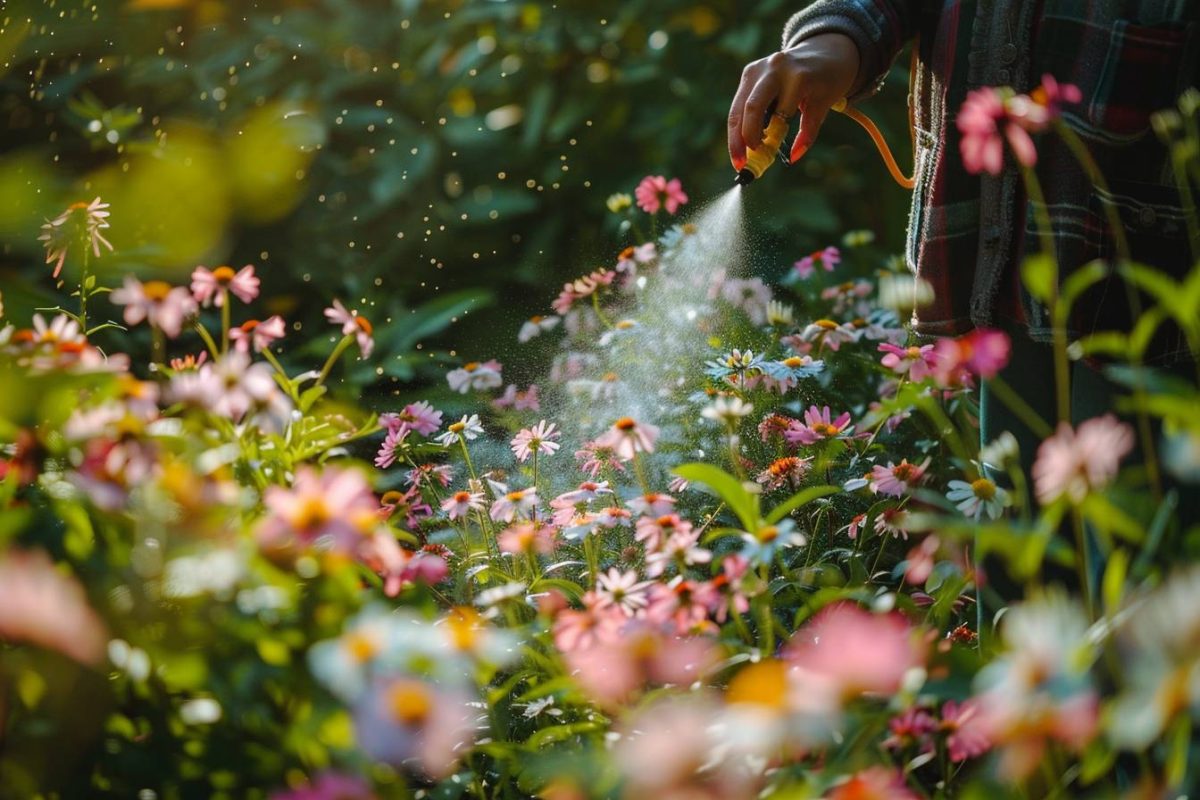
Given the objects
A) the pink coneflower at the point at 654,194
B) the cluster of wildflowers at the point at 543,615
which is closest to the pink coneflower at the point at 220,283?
the cluster of wildflowers at the point at 543,615

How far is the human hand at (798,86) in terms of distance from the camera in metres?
1.12

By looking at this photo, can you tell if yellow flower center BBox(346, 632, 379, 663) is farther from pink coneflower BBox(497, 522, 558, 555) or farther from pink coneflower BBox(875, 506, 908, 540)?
pink coneflower BBox(875, 506, 908, 540)

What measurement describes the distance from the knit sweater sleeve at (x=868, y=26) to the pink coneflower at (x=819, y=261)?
2.16ft

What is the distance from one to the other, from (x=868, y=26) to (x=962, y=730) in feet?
2.31

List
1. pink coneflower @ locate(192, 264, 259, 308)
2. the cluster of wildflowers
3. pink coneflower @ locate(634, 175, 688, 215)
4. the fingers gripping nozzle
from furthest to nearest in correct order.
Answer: pink coneflower @ locate(634, 175, 688, 215), the fingers gripping nozzle, pink coneflower @ locate(192, 264, 259, 308), the cluster of wildflowers

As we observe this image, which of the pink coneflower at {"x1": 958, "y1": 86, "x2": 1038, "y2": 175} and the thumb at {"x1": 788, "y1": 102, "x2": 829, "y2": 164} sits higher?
the pink coneflower at {"x1": 958, "y1": 86, "x2": 1038, "y2": 175}

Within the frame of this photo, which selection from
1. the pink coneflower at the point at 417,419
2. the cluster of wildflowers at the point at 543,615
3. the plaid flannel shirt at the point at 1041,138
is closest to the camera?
the cluster of wildflowers at the point at 543,615

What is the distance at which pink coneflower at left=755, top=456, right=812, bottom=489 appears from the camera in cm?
141

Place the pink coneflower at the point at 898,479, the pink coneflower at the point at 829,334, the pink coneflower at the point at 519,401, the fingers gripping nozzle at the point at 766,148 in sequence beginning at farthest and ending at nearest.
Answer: the pink coneflower at the point at 519,401
the pink coneflower at the point at 829,334
the pink coneflower at the point at 898,479
the fingers gripping nozzle at the point at 766,148

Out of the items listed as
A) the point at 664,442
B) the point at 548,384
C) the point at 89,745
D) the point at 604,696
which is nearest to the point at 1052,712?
the point at 604,696

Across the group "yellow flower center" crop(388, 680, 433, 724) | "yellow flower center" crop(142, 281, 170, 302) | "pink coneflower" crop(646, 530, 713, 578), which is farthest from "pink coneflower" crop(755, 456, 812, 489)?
"yellow flower center" crop(388, 680, 433, 724)

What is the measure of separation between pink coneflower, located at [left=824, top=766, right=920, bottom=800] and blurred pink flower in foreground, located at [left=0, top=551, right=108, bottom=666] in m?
0.39

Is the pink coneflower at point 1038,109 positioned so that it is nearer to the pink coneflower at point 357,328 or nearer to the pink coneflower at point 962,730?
the pink coneflower at point 962,730

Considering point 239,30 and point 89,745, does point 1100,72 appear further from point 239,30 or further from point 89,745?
point 239,30
